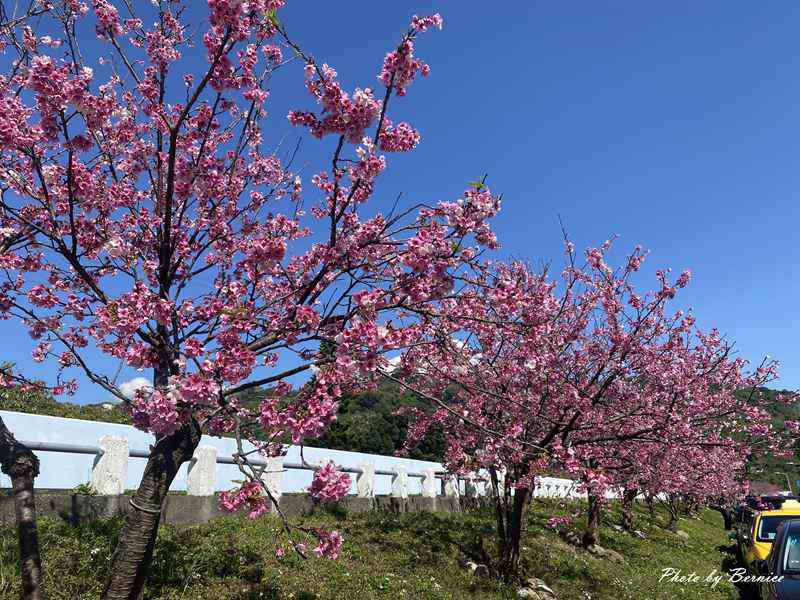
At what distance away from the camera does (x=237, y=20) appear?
5.59 meters

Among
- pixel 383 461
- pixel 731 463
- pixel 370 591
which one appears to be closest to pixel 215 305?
pixel 370 591

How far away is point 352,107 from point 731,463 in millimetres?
38020

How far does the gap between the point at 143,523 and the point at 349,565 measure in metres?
5.91

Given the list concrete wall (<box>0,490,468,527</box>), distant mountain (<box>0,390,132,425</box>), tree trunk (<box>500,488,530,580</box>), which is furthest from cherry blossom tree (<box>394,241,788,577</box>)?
distant mountain (<box>0,390,132,425</box>)

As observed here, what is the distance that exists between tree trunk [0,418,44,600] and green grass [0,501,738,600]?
1.05 m

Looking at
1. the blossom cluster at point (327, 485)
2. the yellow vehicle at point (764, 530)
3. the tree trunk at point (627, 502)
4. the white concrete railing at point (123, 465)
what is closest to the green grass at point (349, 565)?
the white concrete railing at point (123, 465)

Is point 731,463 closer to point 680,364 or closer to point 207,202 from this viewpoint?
point 680,364

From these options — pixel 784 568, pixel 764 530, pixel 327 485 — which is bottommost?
pixel 764 530

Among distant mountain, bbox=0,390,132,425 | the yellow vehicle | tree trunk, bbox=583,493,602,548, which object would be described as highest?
distant mountain, bbox=0,390,132,425

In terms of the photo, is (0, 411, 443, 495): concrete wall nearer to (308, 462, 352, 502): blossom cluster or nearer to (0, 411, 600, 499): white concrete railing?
(0, 411, 600, 499): white concrete railing

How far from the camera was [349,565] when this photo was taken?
1088cm

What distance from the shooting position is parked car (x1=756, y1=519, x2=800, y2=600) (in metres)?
6.75

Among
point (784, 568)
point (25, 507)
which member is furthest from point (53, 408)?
point (784, 568)

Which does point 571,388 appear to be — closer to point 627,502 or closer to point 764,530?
point 764,530
